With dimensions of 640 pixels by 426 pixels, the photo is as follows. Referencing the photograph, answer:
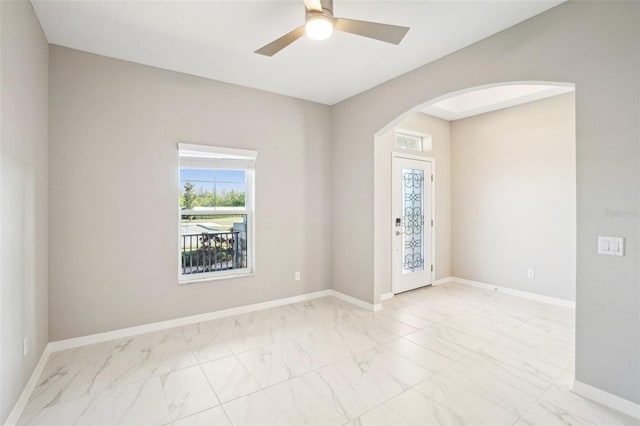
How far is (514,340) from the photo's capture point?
10.1 feet

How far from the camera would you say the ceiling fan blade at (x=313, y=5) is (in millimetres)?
1838

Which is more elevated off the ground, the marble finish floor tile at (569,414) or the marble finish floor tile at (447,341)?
the marble finish floor tile at (447,341)

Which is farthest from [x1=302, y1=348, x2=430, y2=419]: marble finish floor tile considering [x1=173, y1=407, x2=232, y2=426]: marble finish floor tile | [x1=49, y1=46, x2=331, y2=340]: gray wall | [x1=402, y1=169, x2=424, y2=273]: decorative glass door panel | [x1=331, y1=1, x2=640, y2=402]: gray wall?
[x1=402, y1=169, x2=424, y2=273]: decorative glass door panel

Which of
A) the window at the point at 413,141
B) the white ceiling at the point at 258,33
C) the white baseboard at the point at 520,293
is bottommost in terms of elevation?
the white baseboard at the point at 520,293

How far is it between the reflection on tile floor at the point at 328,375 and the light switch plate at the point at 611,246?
106 centimetres

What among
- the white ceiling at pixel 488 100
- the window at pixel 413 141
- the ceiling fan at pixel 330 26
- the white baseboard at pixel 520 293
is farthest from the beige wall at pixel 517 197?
the ceiling fan at pixel 330 26

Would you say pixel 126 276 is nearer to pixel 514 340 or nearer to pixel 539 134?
pixel 514 340

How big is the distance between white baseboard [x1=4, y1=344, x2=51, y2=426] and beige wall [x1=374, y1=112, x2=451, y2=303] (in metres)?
3.41

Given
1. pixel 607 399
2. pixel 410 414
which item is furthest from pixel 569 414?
pixel 410 414

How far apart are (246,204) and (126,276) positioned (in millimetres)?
1601

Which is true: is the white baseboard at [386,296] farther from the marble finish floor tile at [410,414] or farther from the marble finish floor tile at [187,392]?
the marble finish floor tile at [187,392]

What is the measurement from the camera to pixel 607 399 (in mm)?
2074

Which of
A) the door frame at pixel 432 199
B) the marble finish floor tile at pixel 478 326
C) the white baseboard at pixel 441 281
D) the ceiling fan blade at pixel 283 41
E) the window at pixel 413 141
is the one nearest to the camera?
the ceiling fan blade at pixel 283 41

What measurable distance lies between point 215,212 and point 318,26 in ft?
8.58
